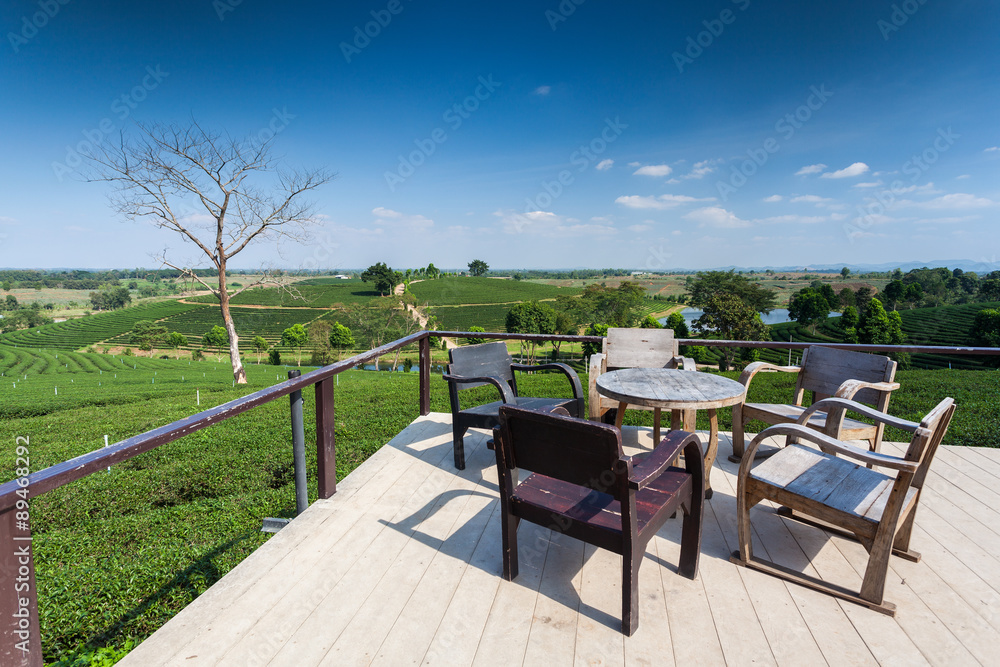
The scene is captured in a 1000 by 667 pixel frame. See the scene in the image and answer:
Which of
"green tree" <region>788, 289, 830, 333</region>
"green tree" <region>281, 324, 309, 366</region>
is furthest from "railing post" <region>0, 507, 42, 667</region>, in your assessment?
"green tree" <region>788, 289, 830, 333</region>

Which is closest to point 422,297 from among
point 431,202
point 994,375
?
point 431,202

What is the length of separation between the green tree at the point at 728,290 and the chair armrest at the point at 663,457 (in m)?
44.2

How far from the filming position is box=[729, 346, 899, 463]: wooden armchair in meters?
2.51

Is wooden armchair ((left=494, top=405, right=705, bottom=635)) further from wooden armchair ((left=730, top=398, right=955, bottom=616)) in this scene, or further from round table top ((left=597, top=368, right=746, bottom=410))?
round table top ((left=597, top=368, right=746, bottom=410))

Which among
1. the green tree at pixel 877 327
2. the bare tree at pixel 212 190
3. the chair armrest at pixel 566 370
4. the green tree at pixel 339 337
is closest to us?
the chair armrest at pixel 566 370

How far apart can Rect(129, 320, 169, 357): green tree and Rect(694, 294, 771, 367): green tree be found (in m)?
58.3

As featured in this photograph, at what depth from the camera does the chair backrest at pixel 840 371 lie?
8.63ft

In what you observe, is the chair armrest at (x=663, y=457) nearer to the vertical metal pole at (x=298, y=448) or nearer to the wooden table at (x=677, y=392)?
the wooden table at (x=677, y=392)

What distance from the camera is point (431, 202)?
103ft

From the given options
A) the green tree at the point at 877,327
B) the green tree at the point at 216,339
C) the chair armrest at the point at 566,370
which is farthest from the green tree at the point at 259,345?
the green tree at the point at 877,327

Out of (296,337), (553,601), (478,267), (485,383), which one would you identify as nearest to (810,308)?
(296,337)

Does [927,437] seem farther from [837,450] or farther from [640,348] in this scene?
[640,348]

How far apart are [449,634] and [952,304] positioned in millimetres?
68806

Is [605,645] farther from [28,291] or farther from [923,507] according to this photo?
[28,291]
